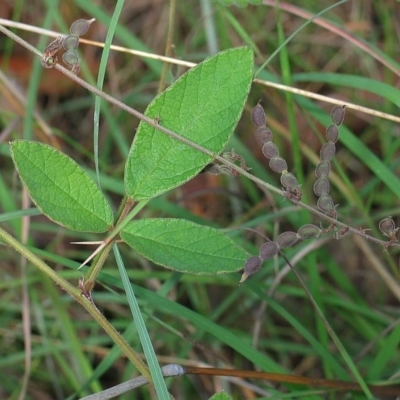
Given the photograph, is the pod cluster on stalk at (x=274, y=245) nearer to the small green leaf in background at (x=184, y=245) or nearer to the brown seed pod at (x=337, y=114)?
the small green leaf in background at (x=184, y=245)

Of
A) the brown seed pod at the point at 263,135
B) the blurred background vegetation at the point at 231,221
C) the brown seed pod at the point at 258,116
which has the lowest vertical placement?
the blurred background vegetation at the point at 231,221

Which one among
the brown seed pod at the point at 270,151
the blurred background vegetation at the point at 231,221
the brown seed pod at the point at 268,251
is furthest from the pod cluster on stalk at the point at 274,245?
the blurred background vegetation at the point at 231,221

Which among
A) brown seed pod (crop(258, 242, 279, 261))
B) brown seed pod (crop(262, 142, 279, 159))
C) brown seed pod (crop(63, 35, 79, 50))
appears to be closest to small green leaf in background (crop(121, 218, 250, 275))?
brown seed pod (crop(258, 242, 279, 261))

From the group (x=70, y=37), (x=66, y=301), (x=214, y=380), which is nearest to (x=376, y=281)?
(x=214, y=380)

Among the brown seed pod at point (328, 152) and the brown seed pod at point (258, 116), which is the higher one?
the brown seed pod at point (258, 116)

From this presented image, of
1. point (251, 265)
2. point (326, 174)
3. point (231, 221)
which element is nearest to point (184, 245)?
point (251, 265)

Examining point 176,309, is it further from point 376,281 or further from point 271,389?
point 376,281

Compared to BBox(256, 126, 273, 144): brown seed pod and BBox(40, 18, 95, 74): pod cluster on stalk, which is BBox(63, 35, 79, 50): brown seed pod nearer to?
BBox(40, 18, 95, 74): pod cluster on stalk
